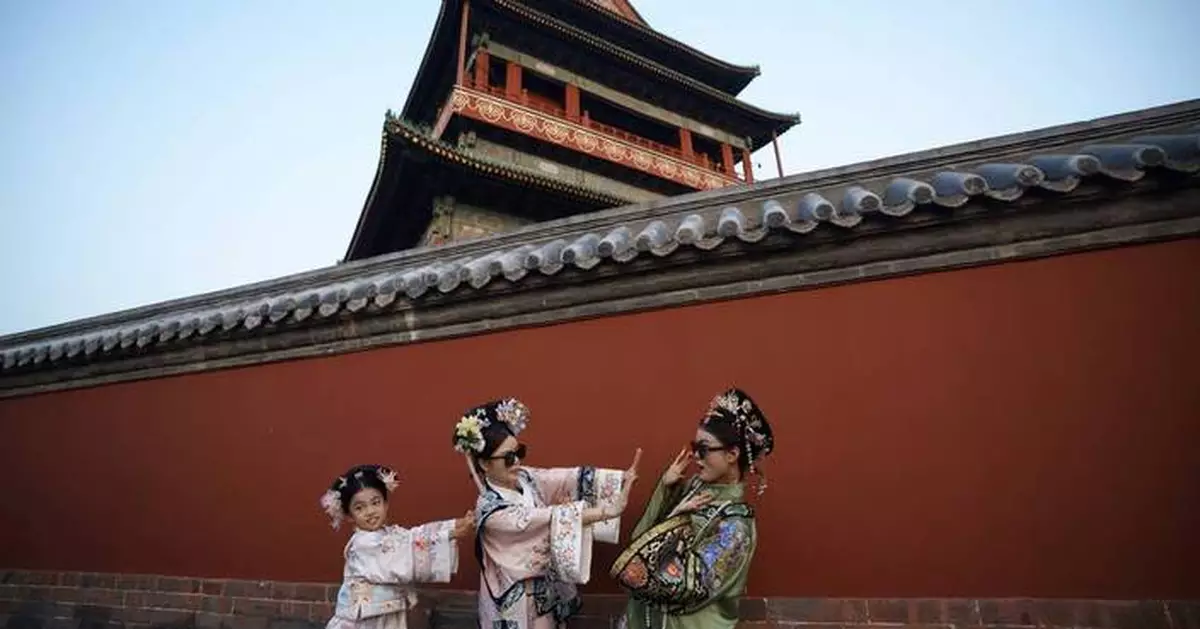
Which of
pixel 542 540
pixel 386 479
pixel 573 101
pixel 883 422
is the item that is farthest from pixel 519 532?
pixel 573 101

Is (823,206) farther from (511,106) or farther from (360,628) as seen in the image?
(511,106)

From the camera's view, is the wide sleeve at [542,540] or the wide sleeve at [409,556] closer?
the wide sleeve at [542,540]

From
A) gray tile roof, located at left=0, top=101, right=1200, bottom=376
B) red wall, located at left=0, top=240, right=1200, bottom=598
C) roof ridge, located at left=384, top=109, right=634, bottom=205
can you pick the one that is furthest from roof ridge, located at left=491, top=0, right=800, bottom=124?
red wall, located at left=0, top=240, right=1200, bottom=598

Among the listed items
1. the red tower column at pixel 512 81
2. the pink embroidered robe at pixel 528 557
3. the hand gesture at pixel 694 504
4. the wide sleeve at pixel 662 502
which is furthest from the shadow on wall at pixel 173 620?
the red tower column at pixel 512 81

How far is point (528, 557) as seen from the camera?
2.66 metres

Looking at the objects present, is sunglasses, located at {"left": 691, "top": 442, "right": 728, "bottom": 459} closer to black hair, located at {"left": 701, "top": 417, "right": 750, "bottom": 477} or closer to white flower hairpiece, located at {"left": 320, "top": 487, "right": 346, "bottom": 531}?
black hair, located at {"left": 701, "top": 417, "right": 750, "bottom": 477}

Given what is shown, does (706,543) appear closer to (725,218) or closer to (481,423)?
(481,423)

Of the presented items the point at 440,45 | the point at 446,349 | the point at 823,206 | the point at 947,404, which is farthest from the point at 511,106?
the point at 947,404

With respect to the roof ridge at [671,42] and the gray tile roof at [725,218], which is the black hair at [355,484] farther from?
the roof ridge at [671,42]

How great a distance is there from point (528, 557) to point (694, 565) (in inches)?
31.8

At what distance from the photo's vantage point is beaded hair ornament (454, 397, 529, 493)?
2727 mm

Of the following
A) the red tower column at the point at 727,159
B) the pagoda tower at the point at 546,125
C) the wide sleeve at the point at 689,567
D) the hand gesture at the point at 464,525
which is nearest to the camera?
the wide sleeve at the point at 689,567

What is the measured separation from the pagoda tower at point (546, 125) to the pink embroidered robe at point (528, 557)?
7.80 m

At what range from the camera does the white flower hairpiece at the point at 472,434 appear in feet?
8.91
